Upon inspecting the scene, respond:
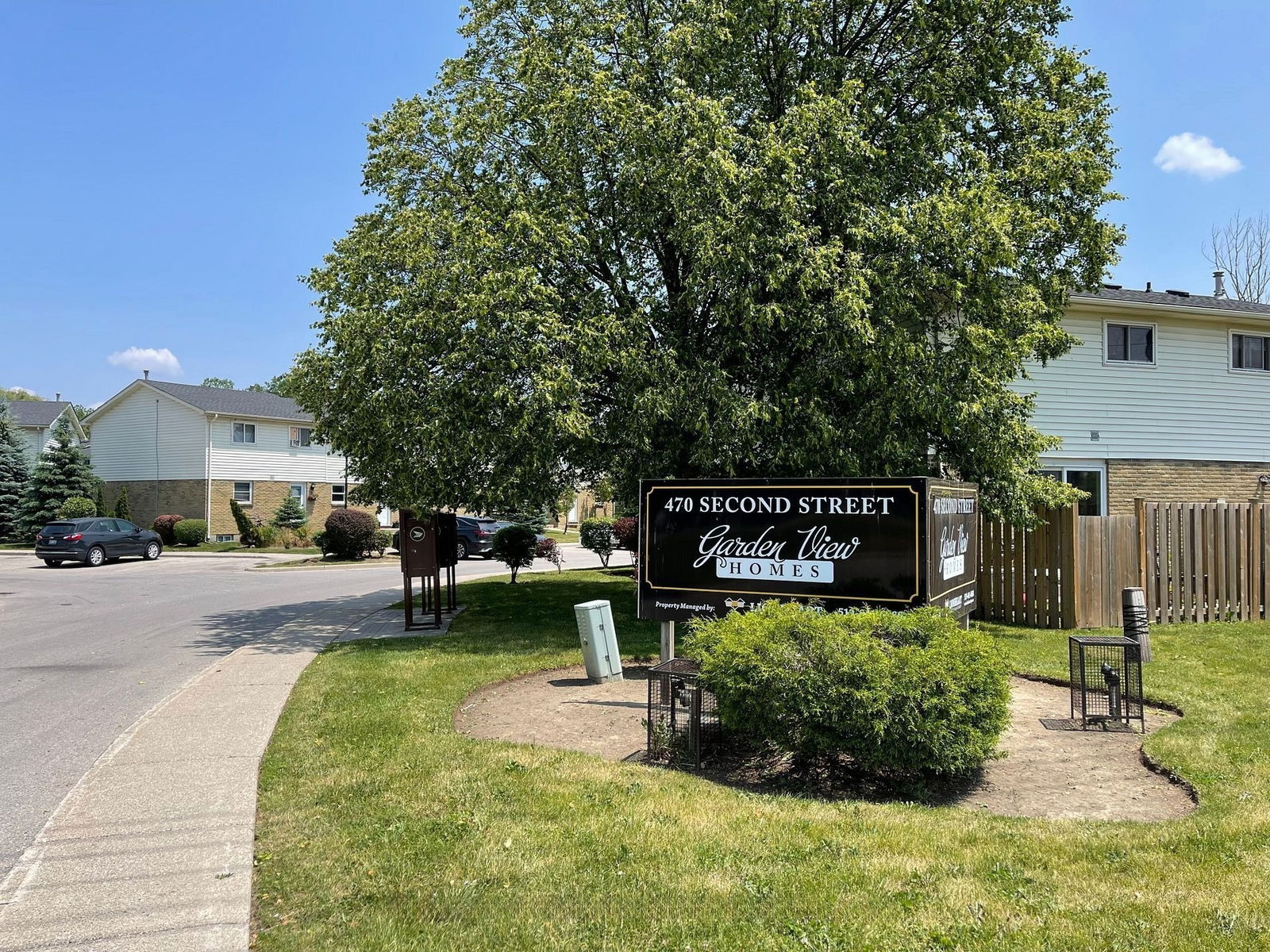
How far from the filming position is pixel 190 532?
36781 millimetres

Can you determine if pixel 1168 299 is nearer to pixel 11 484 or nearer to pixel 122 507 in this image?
pixel 122 507

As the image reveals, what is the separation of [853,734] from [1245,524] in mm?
11082

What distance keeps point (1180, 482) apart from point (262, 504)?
35308 millimetres

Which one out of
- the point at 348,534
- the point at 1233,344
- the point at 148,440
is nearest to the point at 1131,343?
the point at 1233,344

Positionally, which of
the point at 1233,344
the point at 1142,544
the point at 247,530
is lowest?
the point at 247,530

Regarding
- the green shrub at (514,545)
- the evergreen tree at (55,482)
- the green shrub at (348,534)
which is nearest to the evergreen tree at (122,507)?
the evergreen tree at (55,482)

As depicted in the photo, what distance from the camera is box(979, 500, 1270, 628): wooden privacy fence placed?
13164 millimetres

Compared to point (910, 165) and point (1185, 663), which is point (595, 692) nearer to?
point (1185, 663)

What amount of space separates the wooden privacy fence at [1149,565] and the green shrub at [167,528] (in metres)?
34.4

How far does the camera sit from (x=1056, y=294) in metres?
14.0

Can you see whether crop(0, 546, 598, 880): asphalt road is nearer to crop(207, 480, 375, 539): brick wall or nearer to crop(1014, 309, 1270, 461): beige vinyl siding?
crop(207, 480, 375, 539): brick wall

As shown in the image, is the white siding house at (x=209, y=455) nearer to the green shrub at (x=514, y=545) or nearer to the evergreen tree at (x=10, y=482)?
the evergreen tree at (x=10, y=482)

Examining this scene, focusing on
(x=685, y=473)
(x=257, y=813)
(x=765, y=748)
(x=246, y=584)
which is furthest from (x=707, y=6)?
(x=246, y=584)

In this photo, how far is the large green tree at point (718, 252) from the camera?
11.7m
